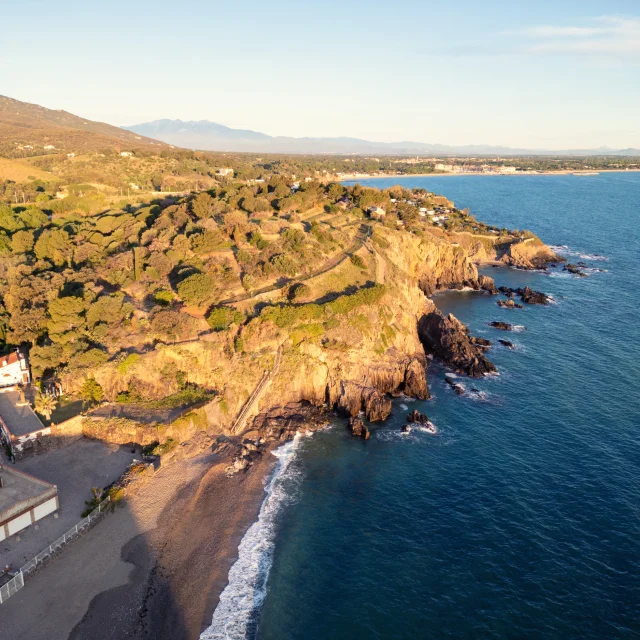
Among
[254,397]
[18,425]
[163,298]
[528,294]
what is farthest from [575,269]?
[18,425]

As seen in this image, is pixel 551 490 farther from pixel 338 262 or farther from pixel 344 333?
pixel 338 262

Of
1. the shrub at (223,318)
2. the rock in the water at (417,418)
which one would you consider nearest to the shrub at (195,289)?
the shrub at (223,318)

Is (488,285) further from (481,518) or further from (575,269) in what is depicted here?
(481,518)

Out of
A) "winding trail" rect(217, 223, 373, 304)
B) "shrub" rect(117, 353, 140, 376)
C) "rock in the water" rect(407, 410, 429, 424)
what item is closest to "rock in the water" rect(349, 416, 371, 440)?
"rock in the water" rect(407, 410, 429, 424)

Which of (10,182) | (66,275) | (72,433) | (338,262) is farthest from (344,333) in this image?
(10,182)

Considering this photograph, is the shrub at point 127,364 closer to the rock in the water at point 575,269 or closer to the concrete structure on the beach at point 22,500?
the concrete structure on the beach at point 22,500
